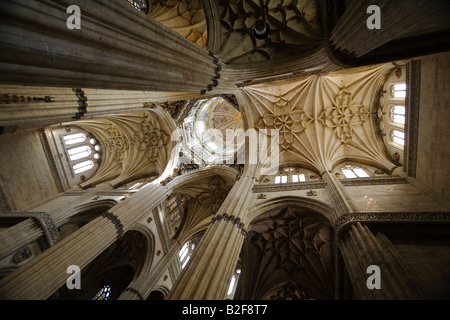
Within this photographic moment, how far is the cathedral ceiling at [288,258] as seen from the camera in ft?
32.1

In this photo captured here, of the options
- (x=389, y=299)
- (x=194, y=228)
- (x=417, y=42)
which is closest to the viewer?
(x=389, y=299)

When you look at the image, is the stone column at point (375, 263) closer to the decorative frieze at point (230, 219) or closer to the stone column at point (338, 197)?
the stone column at point (338, 197)

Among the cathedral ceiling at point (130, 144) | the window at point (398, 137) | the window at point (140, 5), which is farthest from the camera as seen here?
the cathedral ceiling at point (130, 144)

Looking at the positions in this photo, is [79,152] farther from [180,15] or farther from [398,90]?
[398,90]

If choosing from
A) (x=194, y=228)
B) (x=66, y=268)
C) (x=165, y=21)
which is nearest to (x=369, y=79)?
(x=165, y=21)

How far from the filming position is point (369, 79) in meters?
12.1

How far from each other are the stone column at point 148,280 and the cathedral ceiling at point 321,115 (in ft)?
33.7

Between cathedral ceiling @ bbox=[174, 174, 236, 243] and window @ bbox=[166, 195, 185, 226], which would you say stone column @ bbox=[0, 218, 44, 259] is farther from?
cathedral ceiling @ bbox=[174, 174, 236, 243]

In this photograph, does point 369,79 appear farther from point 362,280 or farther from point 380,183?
point 362,280

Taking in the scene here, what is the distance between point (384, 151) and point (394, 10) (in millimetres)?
10108

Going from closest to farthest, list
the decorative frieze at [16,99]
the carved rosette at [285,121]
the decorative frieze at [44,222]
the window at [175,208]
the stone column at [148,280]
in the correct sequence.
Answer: the decorative frieze at [16,99]
the decorative frieze at [44,222]
the stone column at [148,280]
the carved rosette at [285,121]
the window at [175,208]

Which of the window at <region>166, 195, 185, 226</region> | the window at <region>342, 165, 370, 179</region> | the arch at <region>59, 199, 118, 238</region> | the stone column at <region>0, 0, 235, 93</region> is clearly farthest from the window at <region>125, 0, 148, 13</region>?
the window at <region>342, 165, 370, 179</region>

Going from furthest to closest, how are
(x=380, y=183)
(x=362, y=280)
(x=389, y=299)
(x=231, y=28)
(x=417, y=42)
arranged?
(x=231, y=28) < (x=380, y=183) < (x=417, y=42) < (x=362, y=280) < (x=389, y=299)

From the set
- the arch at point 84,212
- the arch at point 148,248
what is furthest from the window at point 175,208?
the arch at point 84,212
